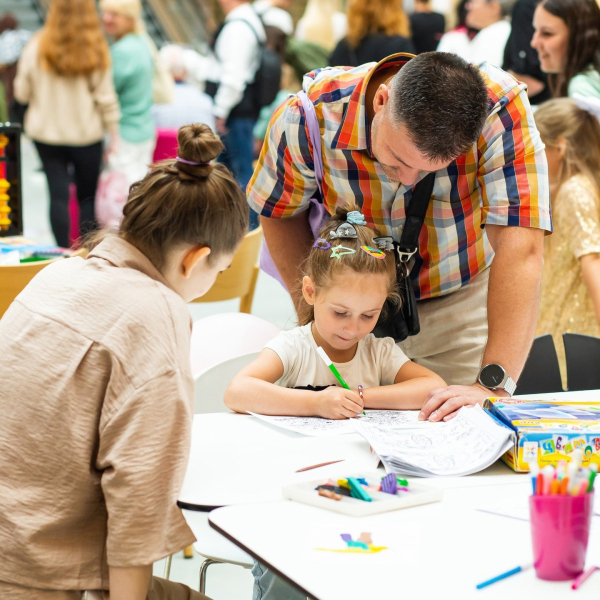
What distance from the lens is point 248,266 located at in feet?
11.2

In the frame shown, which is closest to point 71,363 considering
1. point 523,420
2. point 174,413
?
point 174,413

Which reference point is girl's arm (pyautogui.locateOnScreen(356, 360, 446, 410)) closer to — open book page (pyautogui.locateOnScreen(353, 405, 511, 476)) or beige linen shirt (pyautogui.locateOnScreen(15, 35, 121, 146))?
open book page (pyautogui.locateOnScreen(353, 405, 511, 476))

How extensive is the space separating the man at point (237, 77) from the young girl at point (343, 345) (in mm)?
4143

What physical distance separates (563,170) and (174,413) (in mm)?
2164

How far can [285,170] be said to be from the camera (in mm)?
2197

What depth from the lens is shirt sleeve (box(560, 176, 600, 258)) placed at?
2855mm

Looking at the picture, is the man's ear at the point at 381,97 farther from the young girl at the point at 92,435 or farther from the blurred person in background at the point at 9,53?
the blurred person in background at the point at 9,53

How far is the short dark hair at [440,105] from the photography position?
1.70 m

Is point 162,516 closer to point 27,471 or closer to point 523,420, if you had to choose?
point 27,471

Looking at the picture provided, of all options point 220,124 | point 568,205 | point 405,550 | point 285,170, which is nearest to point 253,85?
point 220,124

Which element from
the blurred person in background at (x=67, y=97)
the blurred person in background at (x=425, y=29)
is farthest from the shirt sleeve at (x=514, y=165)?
the blurred person in background at (x=425, y=29)

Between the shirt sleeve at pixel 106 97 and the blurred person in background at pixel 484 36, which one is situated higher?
the blurred person in background at pixel 484 36

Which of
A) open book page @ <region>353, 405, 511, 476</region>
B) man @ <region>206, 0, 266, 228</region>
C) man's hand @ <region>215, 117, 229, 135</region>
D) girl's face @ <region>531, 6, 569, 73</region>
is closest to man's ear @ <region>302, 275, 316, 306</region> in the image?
open book page @ <region>353, 405, 511, 476</region>

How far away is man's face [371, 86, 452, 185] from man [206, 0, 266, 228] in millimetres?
4259
